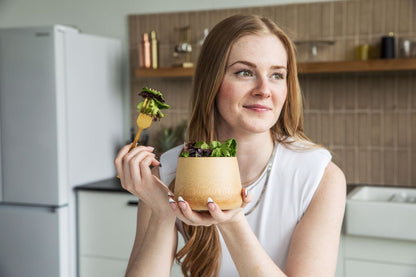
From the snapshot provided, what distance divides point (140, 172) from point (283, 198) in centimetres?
39

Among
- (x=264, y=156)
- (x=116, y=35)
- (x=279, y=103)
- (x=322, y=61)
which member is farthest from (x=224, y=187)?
(x=116, y=35)

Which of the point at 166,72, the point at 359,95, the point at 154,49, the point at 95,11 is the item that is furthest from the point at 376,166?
the point at 95,11

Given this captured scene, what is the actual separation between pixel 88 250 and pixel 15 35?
1.28m

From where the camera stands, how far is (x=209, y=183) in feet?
2.78

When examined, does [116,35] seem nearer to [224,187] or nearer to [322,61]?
[322,61]

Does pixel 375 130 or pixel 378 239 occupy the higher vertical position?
pixel 375 130

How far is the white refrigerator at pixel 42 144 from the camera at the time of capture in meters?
2.98

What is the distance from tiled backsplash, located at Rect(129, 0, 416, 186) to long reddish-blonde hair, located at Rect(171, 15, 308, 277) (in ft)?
5.61

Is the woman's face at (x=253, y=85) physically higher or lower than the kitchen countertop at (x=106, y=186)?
higher

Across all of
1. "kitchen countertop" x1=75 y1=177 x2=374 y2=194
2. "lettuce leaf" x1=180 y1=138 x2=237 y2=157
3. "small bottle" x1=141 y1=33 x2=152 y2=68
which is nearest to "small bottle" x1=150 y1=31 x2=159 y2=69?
"small bottle" x1=141 y1=33 x2=152 y2=68

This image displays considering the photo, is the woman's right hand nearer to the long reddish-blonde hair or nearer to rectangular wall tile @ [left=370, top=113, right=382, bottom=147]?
the long reddish-blonde hair

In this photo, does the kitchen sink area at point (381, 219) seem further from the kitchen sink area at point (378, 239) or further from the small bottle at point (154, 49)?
the small bottle at point (154, 49)

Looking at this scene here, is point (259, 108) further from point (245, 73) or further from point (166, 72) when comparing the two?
point (166, 72)

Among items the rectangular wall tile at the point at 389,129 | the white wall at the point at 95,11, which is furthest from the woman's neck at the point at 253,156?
the white wall at the point at 95,11
